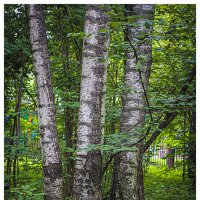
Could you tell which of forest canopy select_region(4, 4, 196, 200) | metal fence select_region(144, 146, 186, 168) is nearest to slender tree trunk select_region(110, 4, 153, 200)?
forest canopy select_region(4, 4, 196, 200)

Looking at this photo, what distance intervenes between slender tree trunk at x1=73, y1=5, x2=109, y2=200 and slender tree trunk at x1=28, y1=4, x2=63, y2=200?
0.75 meters

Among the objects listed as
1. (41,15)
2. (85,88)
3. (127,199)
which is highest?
(41,15)

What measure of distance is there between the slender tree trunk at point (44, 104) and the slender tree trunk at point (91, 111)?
0.75 metres

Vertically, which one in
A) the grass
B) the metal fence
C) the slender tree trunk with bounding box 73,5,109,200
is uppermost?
the slender tree trunk with bounding box 73,5,109,200

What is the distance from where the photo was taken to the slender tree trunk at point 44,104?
338cm

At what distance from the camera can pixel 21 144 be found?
4.16 m

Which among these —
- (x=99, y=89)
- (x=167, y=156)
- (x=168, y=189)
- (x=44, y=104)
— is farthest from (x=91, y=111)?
(x=168, y=189)

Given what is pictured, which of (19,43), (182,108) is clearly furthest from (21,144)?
(182,108)

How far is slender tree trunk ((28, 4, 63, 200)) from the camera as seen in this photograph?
3377 millimetres

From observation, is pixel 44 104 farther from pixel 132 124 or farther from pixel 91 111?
pixel 132 124

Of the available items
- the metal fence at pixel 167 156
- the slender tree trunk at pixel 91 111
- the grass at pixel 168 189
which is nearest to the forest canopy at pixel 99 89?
the slender tree trunk at pixel 91 111

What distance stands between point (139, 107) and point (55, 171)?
128cm

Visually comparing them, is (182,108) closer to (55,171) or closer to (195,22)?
(195,22)

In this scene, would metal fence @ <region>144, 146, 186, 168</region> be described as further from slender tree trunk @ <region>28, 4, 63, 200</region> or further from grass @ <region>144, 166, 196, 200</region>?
slender tree trunk @ <region>28, 4, 63, 200</region>
